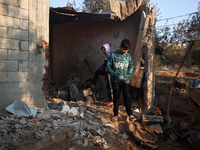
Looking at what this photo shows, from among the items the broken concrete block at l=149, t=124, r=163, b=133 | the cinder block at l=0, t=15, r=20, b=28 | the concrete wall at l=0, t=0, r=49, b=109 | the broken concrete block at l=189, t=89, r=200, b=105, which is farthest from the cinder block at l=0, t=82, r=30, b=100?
the broken concrete block at l=189, t=89, r=200, b=105

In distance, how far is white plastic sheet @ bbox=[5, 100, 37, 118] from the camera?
11.2ft

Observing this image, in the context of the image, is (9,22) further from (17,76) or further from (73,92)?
(73,92)

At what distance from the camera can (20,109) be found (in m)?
3.51

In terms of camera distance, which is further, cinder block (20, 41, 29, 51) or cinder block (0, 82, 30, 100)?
cinder block (20, 41, 29, 51)

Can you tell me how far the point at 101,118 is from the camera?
3.85 metres

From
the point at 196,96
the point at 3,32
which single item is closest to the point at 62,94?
the point at 3,32

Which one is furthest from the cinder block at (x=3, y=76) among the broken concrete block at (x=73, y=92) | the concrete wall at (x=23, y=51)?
the broken concrete block at (x=73, y=92)

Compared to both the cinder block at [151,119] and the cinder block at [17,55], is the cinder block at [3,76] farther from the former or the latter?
the cinder block at [151,119]

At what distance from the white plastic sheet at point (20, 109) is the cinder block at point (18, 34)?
58.3 inches

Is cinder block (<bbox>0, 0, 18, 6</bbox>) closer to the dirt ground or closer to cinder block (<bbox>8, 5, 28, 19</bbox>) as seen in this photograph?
cinder block (<bbox>8, 5, 28, 19</bbox>)

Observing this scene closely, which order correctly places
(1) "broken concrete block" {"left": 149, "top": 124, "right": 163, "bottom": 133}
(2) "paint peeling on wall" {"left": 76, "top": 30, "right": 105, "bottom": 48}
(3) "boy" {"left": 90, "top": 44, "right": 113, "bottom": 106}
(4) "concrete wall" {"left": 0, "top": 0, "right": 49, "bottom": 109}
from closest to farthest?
(4) "concrete wall" {"left": 0, "top": 0, "right": 49, "bottom": 109} → (1) "broken concrete block" {"left": 149, "top": 124, "right": 163, "bottom": 133} → (3) "boy" {"left": 90, "top": 44, "right": 113, "bottom": 106} → (2) "paint peeling on wall" {"left": 76, "top": 30, "right": 105, "bottom": 48}

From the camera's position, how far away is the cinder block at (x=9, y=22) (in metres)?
3.41

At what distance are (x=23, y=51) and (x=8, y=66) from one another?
19.1 inches

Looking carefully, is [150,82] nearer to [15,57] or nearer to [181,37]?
[15,57]
